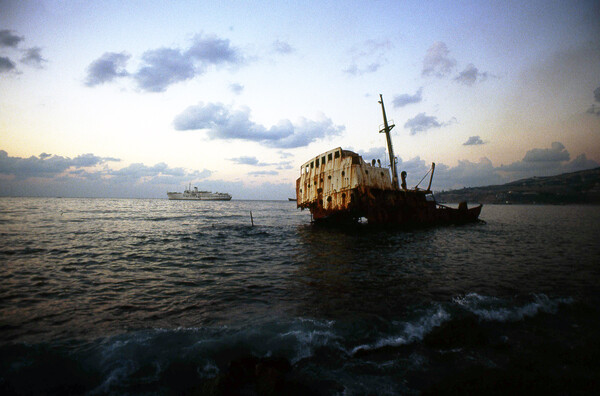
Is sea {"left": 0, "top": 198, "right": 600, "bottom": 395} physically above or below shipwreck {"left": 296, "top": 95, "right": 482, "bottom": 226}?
below

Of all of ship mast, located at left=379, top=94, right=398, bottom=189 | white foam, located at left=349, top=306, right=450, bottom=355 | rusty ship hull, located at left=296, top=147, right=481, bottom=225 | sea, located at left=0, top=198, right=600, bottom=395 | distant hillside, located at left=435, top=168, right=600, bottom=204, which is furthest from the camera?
distant hillside, located at left=435, top=168, right=600, bottom=204

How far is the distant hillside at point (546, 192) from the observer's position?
134000 millimetres

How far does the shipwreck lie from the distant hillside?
164 meters

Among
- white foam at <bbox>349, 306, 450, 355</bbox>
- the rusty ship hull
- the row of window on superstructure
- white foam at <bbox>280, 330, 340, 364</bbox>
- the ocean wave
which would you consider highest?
the row of window on superstructure

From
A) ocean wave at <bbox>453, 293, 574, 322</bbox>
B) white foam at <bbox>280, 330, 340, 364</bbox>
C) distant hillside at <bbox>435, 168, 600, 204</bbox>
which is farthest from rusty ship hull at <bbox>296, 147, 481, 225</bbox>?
distant hillside at <bbox>435, 168, 600, 204</bbox>

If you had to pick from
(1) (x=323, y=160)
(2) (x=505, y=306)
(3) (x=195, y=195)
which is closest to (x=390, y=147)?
(1) (x=323, y=160)

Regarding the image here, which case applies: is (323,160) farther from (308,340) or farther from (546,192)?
(546,192)

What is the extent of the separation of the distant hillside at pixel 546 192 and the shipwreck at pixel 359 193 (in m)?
164

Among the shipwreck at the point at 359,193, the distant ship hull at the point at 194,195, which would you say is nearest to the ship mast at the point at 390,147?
the shipwreck at the point at 359,193

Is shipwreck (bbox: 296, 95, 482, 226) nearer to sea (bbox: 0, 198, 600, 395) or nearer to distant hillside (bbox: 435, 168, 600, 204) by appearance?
sea (bbox: 0, 198, 600, 395)

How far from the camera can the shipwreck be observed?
74.6ft

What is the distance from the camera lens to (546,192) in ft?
Result: 474

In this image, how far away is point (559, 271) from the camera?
35.4ft

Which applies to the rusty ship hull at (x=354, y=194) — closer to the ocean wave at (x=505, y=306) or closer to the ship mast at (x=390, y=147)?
the ship mast at (x=390, y=147)
